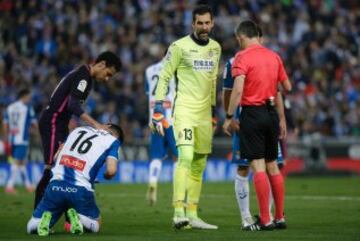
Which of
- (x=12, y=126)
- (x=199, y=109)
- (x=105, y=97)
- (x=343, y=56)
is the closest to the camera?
(x=199, y=109)

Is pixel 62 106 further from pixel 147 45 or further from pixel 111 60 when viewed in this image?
pixel 147 45

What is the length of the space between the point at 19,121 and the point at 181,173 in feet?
39.8

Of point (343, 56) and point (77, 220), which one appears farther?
point (343, 56)

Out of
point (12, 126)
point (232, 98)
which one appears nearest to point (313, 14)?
point (12, 126)

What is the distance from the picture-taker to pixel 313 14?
3569 centimetres

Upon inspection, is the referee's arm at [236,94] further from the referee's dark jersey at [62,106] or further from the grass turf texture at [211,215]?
the referee's dark jersey at [62,106]

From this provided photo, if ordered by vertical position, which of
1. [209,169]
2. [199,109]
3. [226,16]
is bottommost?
[209,169]

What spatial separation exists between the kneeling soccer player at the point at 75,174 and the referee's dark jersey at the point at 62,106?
119cm

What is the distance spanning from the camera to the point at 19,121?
24438 millimetres

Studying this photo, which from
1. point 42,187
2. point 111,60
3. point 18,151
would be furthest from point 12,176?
point 111,60

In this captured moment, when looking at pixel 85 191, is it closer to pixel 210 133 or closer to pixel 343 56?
pixel 210 133

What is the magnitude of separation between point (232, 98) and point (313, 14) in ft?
78.4

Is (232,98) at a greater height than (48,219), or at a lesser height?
greater

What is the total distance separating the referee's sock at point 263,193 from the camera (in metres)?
12.5
